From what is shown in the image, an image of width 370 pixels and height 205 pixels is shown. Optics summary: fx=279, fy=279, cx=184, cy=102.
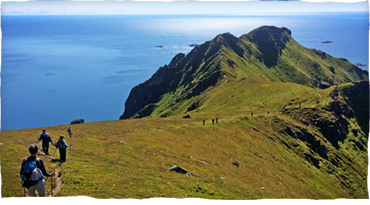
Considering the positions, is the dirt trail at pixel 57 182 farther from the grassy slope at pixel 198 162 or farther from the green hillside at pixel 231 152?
the grassy slope at pixel 198 162

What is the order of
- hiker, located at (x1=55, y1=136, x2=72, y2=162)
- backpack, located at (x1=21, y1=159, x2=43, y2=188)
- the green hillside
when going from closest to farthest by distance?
backpack, located at (x1=21, y1=159, x2=43, y2=188) → the green hillside → hiker, located at (x1=55, y1=136, x2=72, y2=162)

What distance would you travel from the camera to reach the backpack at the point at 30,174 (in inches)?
567

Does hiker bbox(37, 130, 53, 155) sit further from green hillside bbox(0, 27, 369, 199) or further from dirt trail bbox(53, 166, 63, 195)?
dirt trail bbox(53, 166, 63, 195)

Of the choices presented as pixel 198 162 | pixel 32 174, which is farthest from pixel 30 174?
pixel 198 162

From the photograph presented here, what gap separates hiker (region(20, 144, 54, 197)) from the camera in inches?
570

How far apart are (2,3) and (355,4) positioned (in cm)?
2446

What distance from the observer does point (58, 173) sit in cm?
2447

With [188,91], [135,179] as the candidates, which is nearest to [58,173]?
[135,179]

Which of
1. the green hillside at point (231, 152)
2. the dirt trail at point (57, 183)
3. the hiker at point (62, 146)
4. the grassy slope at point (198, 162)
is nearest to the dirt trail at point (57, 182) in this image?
the dirt trail at point (57, 183)

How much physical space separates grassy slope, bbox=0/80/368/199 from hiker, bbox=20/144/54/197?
14.9 ft

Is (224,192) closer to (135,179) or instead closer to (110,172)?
(135,179)

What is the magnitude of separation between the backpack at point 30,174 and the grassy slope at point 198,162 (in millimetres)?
4893

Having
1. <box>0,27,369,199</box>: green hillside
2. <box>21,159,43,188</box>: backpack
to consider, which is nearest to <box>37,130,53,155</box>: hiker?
<box>0,27,369,199</box>: green hillside

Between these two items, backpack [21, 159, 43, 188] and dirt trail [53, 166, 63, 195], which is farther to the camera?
dirt trail [53, 166, 63, 195]
